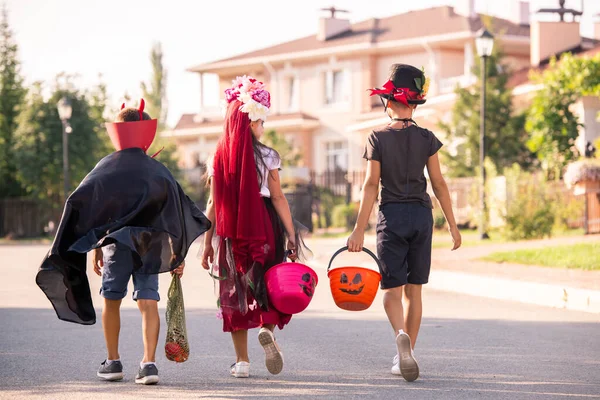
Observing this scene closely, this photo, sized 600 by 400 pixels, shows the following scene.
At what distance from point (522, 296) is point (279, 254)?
653cm

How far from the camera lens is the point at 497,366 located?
760cm

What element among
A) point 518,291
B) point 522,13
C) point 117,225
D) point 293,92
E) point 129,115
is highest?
point 522,13

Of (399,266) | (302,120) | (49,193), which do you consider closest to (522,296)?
(399,266)

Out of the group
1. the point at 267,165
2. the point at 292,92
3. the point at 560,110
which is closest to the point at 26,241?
the point at 292,92

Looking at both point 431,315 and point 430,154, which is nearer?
point 430,154

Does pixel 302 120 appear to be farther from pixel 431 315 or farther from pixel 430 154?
pixel 430 154

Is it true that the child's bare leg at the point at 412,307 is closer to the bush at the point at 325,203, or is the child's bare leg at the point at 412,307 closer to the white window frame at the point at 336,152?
the bush at the point at 325,203

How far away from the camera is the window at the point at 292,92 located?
48.2 meters

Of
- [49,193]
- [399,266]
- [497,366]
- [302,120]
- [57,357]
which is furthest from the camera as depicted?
[302,120]

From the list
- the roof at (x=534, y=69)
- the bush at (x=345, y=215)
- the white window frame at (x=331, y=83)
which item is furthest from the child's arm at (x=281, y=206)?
the white window frame at (x=331, y=83)

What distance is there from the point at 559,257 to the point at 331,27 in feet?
108

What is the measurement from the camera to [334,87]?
47.2 meters

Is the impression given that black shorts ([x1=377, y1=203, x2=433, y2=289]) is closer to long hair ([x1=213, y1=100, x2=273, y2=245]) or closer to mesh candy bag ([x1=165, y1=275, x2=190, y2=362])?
long hair ([x1=213, y1=100, x2=273, y2=245])

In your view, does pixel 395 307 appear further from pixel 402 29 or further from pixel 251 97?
pixel 402 29
